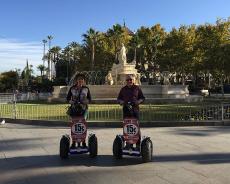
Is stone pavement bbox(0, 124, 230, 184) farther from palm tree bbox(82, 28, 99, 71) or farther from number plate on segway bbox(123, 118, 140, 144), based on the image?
palm tree bbox(82, 28, 99, 71)

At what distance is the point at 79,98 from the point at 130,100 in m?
1.04

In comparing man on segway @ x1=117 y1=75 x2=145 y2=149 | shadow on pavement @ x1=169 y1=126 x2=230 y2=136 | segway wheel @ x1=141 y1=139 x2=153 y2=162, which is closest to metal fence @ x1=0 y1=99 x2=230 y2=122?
shadow on pavement @ x1=169 y1=126 x2=230 y2=136

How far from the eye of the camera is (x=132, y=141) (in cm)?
915

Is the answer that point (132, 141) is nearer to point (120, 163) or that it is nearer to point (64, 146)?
point (120, 163)

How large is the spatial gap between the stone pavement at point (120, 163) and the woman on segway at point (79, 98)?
37.0 inches

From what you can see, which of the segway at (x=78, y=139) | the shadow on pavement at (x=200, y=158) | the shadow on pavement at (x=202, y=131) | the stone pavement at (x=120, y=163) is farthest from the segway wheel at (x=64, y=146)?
the shadow on pavement at (x=202, y=131)

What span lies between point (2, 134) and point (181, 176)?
8.30m

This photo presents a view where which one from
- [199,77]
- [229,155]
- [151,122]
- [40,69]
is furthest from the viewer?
[40,69]

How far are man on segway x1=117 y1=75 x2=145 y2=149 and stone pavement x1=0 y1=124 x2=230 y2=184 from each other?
2.77 feet

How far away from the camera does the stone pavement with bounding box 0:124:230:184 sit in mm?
7758

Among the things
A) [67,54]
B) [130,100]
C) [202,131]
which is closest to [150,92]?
[202,131]

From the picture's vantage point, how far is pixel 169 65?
68688 mm

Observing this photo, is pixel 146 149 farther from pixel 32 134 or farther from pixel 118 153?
pixel 32 134

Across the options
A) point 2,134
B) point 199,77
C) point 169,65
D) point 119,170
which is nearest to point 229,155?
point 119,170
